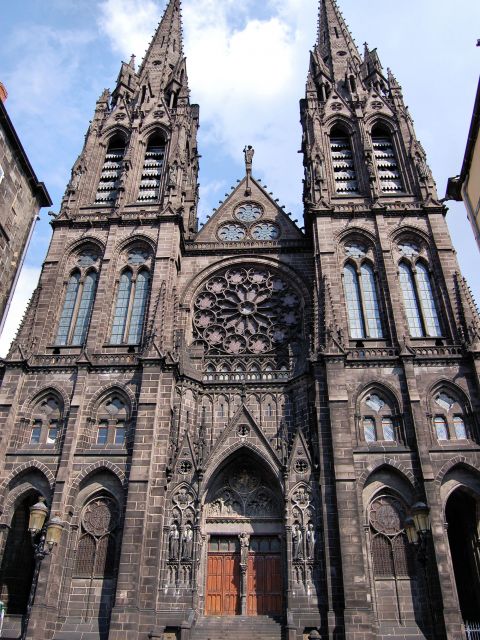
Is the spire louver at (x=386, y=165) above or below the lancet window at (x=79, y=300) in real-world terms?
above

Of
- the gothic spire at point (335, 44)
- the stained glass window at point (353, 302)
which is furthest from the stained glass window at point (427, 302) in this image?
the gothic spire at point (335, 44)

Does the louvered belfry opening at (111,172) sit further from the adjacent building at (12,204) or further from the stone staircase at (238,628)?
the stone staircase at (238,628)

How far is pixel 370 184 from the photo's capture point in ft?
95.0

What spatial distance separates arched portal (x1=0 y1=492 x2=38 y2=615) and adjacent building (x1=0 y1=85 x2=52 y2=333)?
683 centimetres

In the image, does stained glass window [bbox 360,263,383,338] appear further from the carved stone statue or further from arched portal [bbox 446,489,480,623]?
the carved stone statue

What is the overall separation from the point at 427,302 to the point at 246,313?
7.86 metres

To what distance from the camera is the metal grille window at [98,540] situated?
19.9 metres

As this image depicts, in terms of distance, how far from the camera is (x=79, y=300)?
26.4 metres

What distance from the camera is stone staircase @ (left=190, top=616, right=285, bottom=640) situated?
18500 mm

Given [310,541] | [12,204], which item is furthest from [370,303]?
[12,204]

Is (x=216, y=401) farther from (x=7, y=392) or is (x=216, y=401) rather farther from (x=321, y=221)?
(x=321, y=221)

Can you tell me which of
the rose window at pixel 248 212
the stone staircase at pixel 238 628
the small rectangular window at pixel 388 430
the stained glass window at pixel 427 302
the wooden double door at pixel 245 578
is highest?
the rose window at pixel 248 212

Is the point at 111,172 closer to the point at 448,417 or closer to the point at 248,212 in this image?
the point at 248,212

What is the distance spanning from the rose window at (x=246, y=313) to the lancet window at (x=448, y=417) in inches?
268
